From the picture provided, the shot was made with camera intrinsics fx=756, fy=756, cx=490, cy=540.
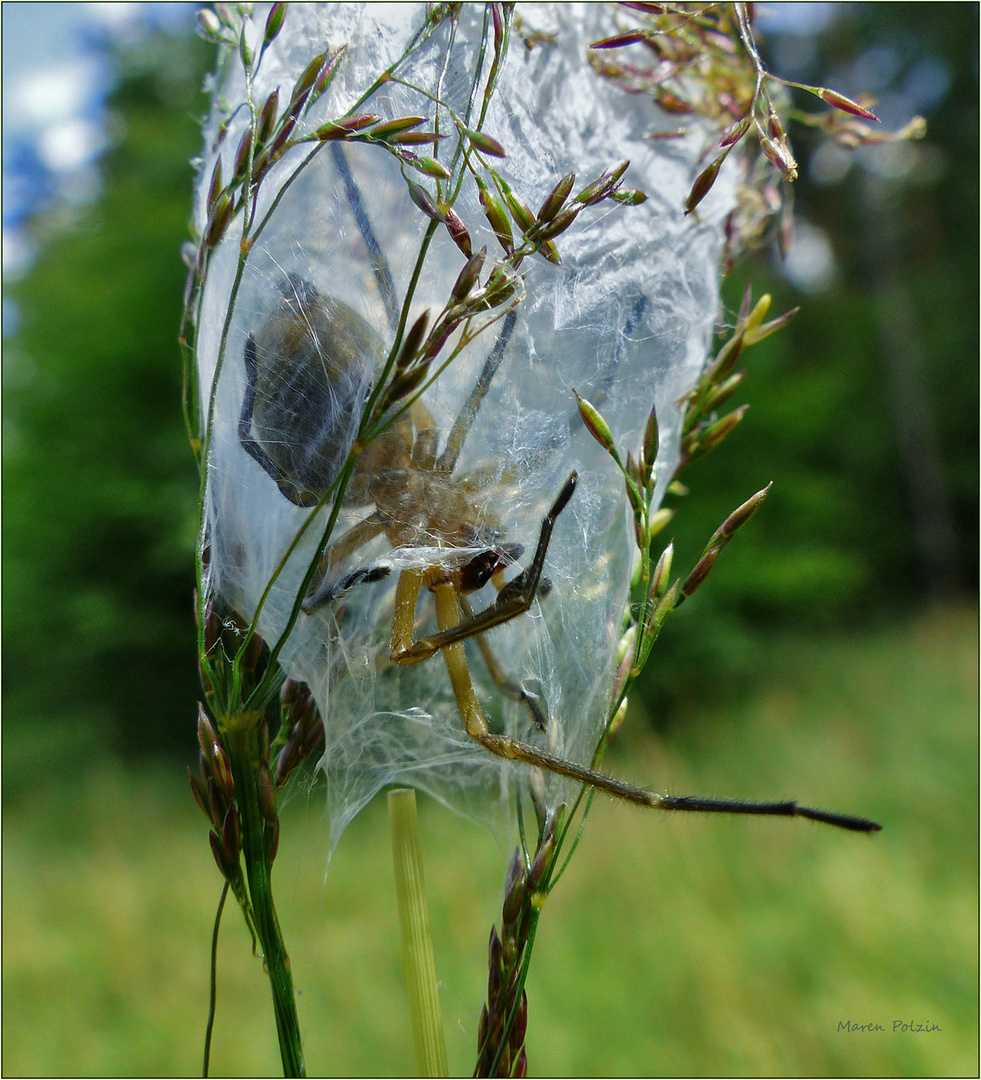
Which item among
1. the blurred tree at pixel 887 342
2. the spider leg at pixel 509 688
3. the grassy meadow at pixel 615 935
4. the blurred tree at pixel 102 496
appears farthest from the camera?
the blurred tree at pixel 887 342

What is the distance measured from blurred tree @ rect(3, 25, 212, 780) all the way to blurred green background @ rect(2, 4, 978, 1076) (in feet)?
0.07

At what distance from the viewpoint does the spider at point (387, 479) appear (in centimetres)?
64

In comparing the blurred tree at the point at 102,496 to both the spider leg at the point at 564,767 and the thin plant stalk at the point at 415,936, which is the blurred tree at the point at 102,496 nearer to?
the spider leg at the point at 564,767

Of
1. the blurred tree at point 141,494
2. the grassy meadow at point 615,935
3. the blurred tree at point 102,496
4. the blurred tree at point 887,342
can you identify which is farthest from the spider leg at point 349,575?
the blurred tree at point 887,342

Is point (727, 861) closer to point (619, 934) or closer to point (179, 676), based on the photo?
point (619, 934)

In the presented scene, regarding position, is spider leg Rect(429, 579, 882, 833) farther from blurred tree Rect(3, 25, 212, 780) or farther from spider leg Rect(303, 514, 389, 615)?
blurred tree Rect(3, 25, 212, 780)

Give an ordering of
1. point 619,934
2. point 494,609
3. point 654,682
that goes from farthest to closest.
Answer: point 654,682 → point 619,934 → point 494,609

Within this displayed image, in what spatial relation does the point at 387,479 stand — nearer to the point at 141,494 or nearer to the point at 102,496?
Result: the point at 141,494

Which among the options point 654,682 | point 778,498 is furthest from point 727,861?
point 778,498

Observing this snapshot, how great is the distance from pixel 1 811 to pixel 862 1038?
4.91m

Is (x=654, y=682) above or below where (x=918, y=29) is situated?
below

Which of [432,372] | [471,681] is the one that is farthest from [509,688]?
[432,372]

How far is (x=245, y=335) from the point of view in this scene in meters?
0.65

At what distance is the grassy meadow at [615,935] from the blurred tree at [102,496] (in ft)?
2.88
